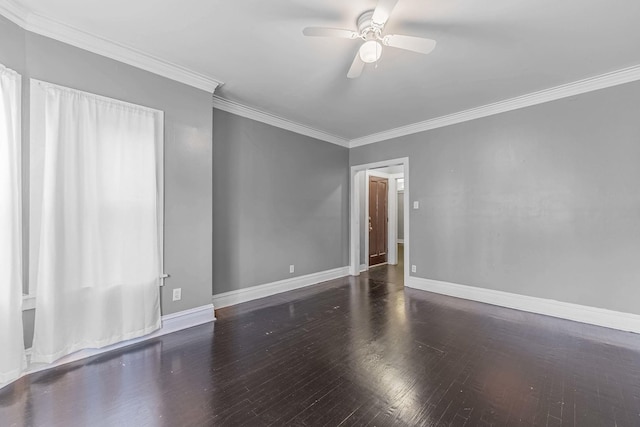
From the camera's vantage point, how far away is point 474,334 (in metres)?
2.78

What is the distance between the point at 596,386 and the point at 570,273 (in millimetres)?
1672

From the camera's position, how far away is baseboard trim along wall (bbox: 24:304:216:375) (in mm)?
2143

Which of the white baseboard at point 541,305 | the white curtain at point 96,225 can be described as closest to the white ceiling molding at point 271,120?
the white curtain at point 96,225

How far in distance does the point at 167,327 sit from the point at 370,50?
3.19 meters

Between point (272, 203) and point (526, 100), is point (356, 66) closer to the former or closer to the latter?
point (272, 203)

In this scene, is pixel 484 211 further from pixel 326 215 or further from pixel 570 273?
pixel 326 215

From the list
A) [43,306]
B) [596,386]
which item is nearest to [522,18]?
[596,386]

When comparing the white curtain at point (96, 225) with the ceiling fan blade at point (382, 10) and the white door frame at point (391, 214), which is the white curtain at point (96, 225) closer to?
the ceiling fan blade at point (382, 10)

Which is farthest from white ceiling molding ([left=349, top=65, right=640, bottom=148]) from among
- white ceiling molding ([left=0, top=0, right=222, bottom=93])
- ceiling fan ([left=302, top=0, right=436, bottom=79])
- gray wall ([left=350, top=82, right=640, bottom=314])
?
white ceiling molding ([left=0, top=0, right=222, bottom=93])

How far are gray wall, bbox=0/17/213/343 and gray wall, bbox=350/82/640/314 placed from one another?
3.25 metres

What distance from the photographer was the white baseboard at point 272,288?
142 inches

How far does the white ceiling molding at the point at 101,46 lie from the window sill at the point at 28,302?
2.07 metres

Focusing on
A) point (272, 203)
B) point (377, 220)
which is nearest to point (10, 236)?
point (272, 203)

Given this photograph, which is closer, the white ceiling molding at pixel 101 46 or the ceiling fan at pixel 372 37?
the ceiling fan at pixel 372 37
